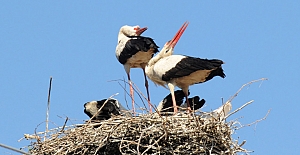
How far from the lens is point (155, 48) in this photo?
9.29 metres

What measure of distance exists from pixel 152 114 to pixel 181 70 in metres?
1.73

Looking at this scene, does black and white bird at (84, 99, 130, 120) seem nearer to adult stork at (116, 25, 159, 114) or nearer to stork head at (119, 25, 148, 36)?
adult stork at (116, 25, 159, 114)

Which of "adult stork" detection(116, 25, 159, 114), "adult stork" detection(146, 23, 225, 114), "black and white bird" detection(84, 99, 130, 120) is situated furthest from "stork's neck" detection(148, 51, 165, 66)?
"black and white bird" detection(84, 99, 130, 120)

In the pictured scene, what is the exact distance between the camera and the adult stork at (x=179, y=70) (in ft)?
26.9

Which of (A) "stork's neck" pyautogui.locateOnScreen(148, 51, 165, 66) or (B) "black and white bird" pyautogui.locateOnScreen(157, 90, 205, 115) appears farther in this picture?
(A) "stork's neck" pyautogui.locateOnScreen(148, 51, 165, 66)

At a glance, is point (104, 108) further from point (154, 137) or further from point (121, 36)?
point (121, 36)

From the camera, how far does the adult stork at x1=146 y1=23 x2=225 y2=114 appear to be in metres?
8.19

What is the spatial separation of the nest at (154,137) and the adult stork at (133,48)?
2.46 meters

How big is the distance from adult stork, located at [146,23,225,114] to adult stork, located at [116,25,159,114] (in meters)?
0.34

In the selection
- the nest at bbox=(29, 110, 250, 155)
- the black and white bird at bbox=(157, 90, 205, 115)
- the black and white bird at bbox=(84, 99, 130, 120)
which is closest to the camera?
the nest at bbox=(29, 110, 250, 155)

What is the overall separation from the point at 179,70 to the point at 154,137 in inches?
80.1

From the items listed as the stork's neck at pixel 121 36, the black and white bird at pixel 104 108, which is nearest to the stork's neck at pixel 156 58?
the black and white bird at pixel 104 108

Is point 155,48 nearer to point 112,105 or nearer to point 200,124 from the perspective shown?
point 112,105

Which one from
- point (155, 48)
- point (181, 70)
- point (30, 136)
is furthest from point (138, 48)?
point (30, 136)
